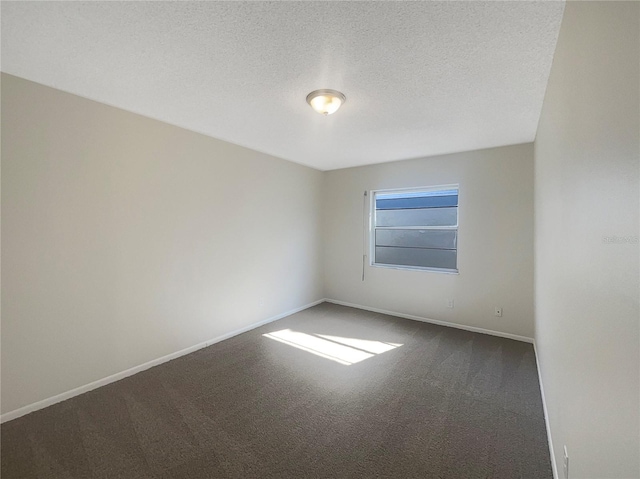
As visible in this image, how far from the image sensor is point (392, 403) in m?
2.31

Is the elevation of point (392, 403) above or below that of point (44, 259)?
below

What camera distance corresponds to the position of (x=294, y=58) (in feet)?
5.96

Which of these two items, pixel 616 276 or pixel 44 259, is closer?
pixel 616 276

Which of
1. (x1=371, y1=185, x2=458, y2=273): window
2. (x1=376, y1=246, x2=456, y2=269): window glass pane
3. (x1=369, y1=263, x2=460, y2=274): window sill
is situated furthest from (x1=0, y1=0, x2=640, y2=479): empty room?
(x1=376, y1=246, x2=456, y2=269): window glass pane

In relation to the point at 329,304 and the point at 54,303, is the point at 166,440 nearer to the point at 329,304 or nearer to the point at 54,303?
the point at 54,303

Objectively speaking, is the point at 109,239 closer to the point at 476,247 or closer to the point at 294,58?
the point at 294,58

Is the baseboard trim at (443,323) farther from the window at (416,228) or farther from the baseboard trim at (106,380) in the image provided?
the baseboard trim at (106,380)

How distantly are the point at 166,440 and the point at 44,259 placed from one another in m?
1.64

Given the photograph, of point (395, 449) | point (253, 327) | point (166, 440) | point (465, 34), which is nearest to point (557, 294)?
point (395, 449)

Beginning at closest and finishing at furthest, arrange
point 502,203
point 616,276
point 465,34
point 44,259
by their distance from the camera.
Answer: point 616,276
point 465,34
point 44,259
point 502,203

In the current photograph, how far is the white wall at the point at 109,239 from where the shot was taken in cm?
209

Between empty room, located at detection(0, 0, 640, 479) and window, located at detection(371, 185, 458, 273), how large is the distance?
9.5 inches

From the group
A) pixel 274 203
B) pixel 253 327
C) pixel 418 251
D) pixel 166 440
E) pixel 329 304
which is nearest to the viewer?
pixel 166 440

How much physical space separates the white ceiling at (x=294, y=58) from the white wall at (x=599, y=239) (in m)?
0.44
